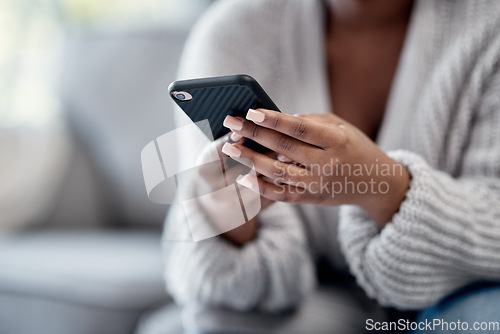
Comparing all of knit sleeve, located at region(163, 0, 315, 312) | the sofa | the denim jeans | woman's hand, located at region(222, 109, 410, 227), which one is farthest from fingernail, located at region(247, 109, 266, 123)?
the sofa

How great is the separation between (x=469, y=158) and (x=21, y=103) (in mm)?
1031

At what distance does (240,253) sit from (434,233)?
206mm

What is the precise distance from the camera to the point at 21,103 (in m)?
1.08

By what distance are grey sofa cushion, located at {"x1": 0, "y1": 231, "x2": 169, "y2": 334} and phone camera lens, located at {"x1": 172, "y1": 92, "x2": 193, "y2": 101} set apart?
511 millimetres

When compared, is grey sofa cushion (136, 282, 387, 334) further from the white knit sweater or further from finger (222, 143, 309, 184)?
finger (222, 143, 309, 184)

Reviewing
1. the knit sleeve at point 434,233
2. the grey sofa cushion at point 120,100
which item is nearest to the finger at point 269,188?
the knit sleeve at point 434,233

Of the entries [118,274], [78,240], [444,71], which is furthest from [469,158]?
[78,240]

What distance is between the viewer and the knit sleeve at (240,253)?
47 cm

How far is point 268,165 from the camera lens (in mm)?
318

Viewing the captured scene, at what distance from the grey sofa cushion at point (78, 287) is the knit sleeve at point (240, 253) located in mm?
230

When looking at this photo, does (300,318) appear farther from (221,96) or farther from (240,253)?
(221,96)

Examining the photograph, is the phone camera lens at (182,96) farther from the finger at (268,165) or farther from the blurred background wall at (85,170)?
the blurred background wall at (85,170)

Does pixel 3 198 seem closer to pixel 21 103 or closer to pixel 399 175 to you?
pixel 21 103

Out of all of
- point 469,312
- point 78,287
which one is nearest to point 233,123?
point 469,312
